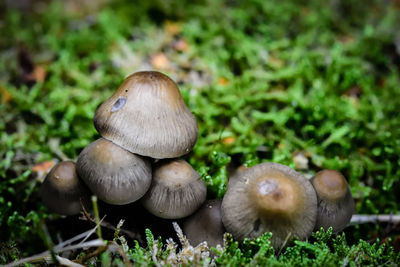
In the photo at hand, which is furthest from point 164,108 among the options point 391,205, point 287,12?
point 287,12

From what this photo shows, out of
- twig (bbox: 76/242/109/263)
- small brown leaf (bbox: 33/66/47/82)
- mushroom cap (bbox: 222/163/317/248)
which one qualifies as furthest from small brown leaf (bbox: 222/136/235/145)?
small brown leaf (bbox: 33/66/47/82)

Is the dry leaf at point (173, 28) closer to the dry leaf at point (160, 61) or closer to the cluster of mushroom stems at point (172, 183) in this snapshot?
the dry leaf at point (160, 61)

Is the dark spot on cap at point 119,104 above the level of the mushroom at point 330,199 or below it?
above

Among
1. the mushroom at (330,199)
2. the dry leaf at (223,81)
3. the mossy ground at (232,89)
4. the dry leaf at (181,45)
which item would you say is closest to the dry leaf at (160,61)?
the mossy ground at (232,89)

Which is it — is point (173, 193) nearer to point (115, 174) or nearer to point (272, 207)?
point (115, 174)

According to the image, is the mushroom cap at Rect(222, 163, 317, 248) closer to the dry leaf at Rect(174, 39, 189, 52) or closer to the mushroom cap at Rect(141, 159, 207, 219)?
the mushroom cap at Rect(141, 159, 207, 219)

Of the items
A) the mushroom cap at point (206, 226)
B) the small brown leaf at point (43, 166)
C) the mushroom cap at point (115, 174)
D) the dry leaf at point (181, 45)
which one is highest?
the dry leaf at point (181, 45)
